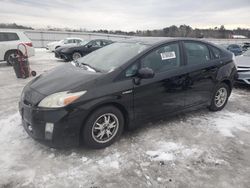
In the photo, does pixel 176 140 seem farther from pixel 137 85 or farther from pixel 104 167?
pixel 104 167

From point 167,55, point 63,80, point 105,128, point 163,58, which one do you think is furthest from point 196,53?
point 63,80

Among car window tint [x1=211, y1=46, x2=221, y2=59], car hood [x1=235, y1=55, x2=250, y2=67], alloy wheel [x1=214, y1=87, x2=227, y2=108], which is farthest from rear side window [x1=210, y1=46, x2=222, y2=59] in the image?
car hood [x1=235, y1=55, x2=250, y2=67]

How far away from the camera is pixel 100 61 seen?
3.92 metres

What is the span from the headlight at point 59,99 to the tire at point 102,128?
34cm

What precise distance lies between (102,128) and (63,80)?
89 centimetres

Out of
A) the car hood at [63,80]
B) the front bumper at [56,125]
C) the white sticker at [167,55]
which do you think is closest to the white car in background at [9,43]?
the car hood at [63,80]

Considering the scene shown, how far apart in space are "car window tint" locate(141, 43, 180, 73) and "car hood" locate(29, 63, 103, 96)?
0.85 m

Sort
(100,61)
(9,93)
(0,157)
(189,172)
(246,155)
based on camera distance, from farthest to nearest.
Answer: (9,93), (100,61), (246,155), (0,157), (189,172)

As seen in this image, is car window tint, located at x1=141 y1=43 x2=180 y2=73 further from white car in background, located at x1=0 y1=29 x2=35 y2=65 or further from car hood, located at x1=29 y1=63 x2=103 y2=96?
white car in background, located at x1=0 y1=29 x2=35 y2=65

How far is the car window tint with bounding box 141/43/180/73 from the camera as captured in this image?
3672 mm

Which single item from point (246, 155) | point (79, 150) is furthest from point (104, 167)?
point (246, 155)

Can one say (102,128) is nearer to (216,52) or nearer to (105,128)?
(105,128)

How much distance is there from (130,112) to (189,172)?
3.83 ft

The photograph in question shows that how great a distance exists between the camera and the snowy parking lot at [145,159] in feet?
8.86
